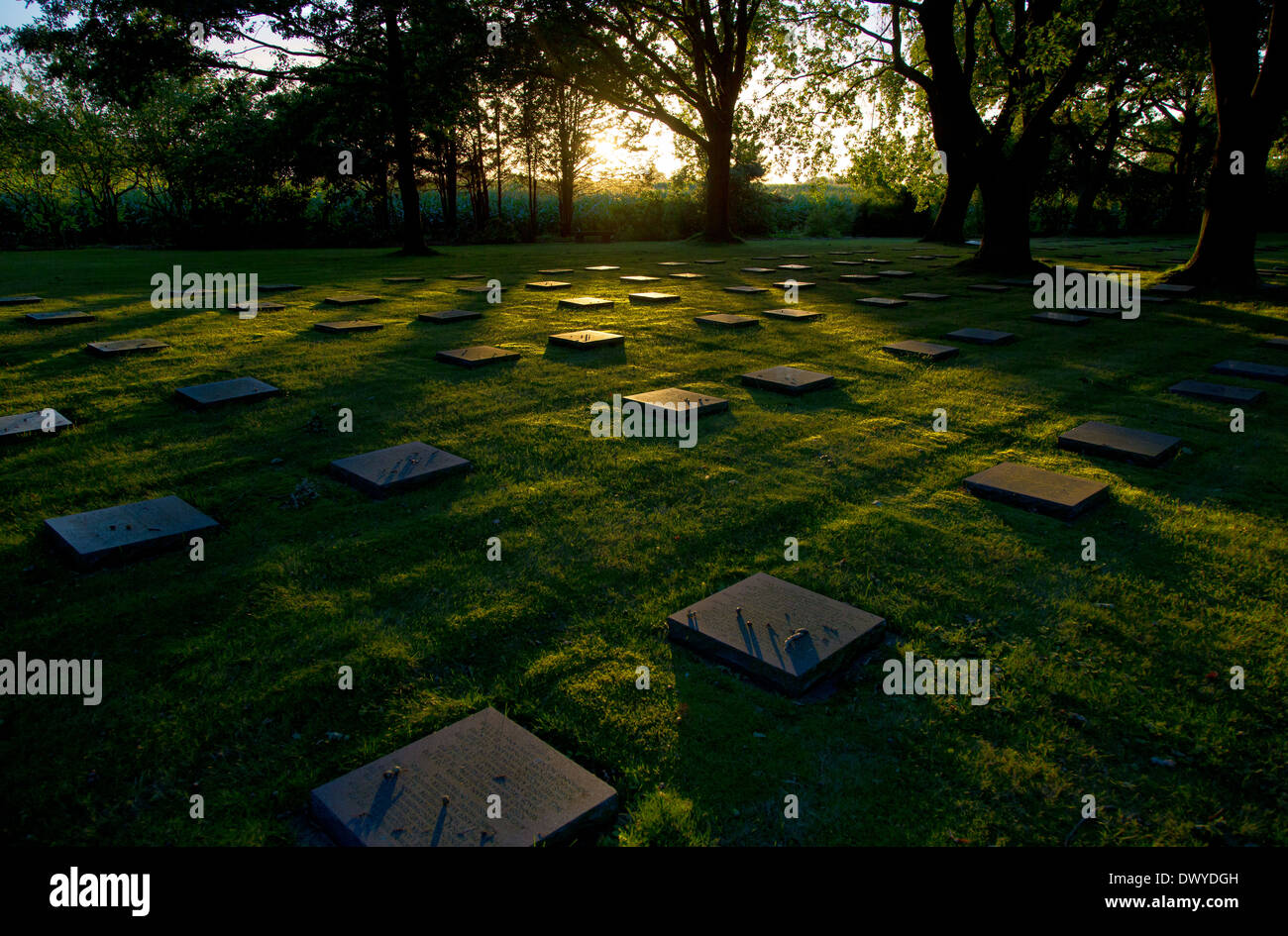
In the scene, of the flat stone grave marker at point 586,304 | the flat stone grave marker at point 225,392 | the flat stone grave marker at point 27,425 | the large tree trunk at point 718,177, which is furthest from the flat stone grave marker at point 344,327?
the large tree trunk at point 718,177

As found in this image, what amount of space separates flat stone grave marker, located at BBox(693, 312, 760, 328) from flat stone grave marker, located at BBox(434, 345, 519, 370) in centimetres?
303

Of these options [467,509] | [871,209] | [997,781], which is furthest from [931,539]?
[871,209]

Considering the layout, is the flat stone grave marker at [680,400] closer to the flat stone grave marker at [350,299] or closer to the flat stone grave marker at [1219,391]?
the flat stone grave marker at [1219,391]

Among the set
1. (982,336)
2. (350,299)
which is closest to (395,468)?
(982,336)

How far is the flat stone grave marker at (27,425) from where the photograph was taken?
471 cm

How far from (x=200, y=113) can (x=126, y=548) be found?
85.1 feet

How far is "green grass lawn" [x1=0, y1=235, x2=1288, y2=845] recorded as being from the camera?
2.03 m

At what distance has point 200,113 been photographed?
2258 cm

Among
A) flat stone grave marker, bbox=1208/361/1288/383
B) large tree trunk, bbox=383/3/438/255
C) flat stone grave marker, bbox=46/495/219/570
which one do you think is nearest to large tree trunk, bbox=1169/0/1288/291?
flat stone grave marker, bbox=1208/361/1288/383

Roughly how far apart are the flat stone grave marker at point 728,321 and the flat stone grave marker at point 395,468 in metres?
5.52

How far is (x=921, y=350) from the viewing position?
778 cm

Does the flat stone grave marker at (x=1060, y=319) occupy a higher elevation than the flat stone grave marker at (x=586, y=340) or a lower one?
higher

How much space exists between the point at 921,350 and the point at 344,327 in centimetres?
699
